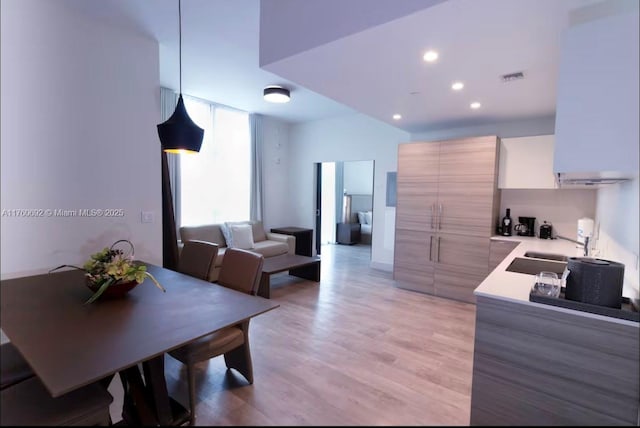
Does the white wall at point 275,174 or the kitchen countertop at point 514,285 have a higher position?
the white wall at point 275,174

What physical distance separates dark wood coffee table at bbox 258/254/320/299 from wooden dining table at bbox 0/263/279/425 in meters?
1.79

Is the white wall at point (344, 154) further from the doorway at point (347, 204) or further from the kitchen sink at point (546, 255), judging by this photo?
the kitchen sink at point (546, 255)

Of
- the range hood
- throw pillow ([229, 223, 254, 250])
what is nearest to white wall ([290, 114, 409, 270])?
throw pillow ([229, 223, 254, 250])

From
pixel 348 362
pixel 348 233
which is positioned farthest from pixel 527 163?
pixel 348 233

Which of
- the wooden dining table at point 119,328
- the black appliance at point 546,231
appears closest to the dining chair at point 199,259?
the wooden dining table at point 119,328

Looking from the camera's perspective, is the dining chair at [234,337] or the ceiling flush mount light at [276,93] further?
the ceiling flush mount light at [276,93]

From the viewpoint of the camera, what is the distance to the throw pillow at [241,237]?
4836mm

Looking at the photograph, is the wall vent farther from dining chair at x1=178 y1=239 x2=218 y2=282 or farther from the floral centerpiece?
the floral centerpiece

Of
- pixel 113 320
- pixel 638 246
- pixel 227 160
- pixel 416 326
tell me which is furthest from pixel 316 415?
pixel 227 160

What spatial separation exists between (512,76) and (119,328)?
308 cm

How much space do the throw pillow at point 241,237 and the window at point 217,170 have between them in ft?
1.66

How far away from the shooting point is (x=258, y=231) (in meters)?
5.43

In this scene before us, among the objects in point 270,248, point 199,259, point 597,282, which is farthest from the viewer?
point 270,248

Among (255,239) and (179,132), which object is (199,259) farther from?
(255,239)
